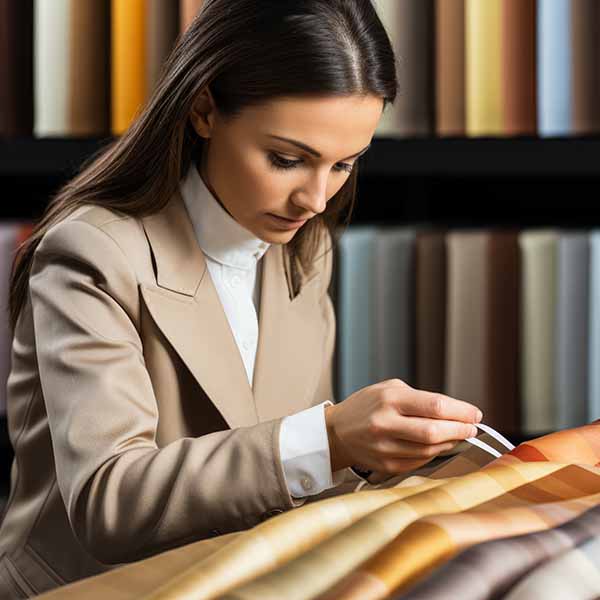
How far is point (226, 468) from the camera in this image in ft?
2.28

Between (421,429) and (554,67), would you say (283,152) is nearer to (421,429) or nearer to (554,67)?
(421,429)

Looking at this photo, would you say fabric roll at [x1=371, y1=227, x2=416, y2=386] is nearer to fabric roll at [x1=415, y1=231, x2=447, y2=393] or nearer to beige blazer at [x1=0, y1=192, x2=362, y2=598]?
fabric roll at [x1=415, y1=231, x2=447, y2=393]

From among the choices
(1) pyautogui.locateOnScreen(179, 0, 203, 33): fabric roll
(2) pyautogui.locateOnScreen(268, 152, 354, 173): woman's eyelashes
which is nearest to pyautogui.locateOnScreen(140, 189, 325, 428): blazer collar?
(2) pyautogui.locateOnScreen(268, 152, 354, 173): woman's eyelashes

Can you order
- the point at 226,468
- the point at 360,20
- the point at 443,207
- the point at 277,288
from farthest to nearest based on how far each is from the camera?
the point at 443,207
the point at 277,288
the point at 360,20
the point at 226,468

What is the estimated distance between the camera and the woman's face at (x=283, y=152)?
78cm

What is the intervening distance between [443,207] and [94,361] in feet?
3.55

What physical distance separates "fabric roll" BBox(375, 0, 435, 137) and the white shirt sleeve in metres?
0.72

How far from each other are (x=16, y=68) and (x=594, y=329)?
2.86ft

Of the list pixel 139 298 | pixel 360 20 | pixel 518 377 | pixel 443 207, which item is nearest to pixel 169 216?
pixel 139 298

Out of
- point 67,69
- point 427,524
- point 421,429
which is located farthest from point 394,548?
point 67,69

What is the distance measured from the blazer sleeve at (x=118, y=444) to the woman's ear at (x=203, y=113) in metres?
0.12

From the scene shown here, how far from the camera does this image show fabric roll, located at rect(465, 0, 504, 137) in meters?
1.35

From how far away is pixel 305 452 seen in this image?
0.70m

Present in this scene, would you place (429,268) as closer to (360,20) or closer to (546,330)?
(546,330)
